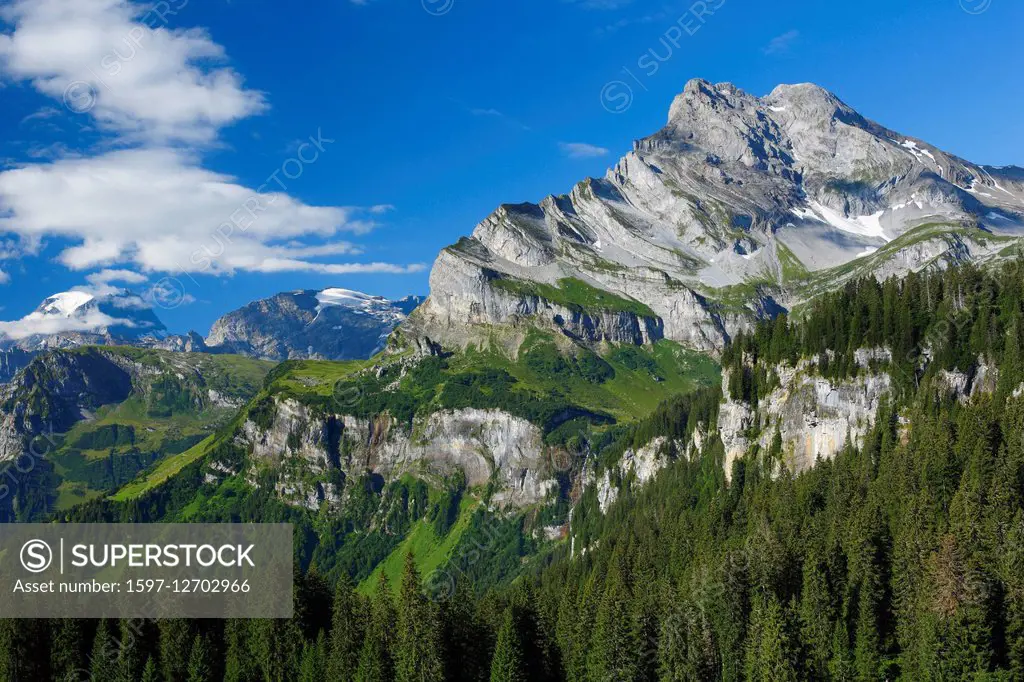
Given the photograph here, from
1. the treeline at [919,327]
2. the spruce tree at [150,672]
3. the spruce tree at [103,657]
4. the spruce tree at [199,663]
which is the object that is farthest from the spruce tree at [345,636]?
the treeline at [919,327]

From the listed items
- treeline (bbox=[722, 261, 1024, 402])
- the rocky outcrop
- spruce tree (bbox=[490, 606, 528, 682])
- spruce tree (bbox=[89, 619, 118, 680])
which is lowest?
spruce tree (bbox=[490, 606, 528, 682])

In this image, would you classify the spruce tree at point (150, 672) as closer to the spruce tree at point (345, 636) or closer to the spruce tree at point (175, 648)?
the spruce tree at point (175, 648)

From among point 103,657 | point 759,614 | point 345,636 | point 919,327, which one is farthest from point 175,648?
point 919,327

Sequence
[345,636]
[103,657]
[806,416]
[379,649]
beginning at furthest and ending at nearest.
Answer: [806,416]
[103,657]
[345,636]
[379,649]

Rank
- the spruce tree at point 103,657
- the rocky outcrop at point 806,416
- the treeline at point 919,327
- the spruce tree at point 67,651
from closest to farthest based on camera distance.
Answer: the spruce tree at point 103,657
the spruce tree at point 67,651
the treeline at point 919,327
the rocky outcrop at point 806,416

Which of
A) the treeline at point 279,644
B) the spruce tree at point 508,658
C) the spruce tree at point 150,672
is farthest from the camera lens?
the spruce tree at point 150,672

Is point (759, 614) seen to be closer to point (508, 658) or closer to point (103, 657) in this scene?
point (508, 658)

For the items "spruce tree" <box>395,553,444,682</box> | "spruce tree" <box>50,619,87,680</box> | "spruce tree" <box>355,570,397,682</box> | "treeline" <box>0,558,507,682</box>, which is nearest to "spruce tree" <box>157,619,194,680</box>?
"treeline" <box>0,558,507,682</box>

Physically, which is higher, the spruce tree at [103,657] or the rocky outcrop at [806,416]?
the rocky outcrop at [806,416]

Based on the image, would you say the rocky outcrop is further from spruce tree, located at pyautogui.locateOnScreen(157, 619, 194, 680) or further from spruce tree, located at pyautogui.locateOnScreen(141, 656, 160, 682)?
spruce tree, located at pyautogui.locateOnScreen(141, 656, 160, 682)

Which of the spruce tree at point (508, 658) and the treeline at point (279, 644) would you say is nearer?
the spruce tree at point (508, 658)

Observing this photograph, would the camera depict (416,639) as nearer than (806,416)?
Yes

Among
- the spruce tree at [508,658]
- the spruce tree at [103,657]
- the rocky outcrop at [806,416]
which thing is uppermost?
the rocky outcrop at [806,416]

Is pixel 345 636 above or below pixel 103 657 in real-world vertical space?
above
